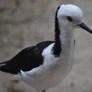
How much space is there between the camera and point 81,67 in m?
2.83

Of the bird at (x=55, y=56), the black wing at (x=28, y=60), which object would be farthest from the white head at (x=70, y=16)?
the black wing at (x=28, y=60)

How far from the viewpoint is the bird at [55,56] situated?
5.16 feet

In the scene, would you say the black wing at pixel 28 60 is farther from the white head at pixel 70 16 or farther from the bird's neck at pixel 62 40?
the white head at pixel 70 16

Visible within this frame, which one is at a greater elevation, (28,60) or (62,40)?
(62,40)

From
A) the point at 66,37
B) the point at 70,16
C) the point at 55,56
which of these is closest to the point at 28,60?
the point at 55,56

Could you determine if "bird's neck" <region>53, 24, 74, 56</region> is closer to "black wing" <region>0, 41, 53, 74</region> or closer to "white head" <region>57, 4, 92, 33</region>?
"white head" <region>57, 4, 92, 33</region>

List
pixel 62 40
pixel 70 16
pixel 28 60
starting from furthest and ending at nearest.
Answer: pixel 28 60 < pixel 62 40 < pixel 70 16

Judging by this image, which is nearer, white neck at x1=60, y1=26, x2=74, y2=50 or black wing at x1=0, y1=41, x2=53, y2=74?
white neck at x1=60, y1=26, x2=74, y2=50

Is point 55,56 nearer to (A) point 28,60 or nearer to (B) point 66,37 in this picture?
(B) point 66,37

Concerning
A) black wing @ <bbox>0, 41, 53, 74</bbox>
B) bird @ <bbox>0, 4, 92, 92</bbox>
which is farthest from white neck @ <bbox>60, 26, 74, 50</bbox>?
black wing @ <bbox>0, 41, 53, 74</bbox>

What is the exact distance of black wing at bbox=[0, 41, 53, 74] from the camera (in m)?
1.87

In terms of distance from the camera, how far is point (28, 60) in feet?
6.41

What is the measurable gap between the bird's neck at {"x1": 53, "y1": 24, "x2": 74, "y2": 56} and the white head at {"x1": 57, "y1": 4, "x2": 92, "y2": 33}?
1.4 inches

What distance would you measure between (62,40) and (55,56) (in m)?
0.13
